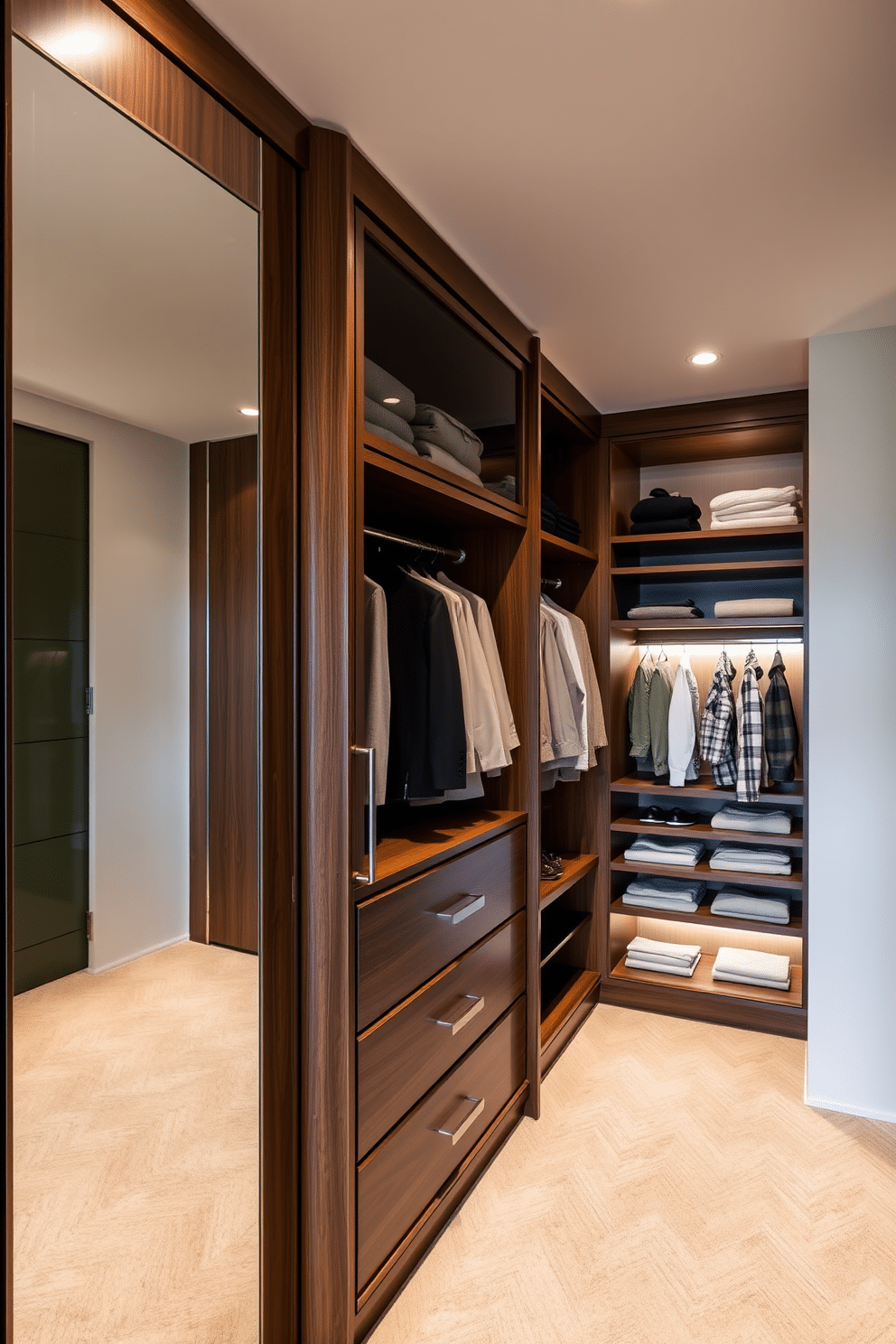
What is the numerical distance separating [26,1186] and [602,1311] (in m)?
1.37

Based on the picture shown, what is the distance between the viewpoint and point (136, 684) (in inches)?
53.9

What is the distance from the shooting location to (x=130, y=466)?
1350 millimetres

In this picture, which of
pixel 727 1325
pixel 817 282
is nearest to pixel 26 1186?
pixel 727 1325

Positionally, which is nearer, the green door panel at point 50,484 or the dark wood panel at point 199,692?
the green door panel at point 50,484

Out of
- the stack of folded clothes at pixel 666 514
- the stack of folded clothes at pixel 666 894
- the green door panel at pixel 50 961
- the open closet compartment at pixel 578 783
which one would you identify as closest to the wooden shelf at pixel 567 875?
the open closet compartment at pixel 578 783

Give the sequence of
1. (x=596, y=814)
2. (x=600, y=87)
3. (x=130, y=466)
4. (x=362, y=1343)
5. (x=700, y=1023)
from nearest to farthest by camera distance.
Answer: (x=130, y=466) < (x=600, y=87) < (x=362, y=1343) < (x=700, y=1023) < (x=596, y=814)

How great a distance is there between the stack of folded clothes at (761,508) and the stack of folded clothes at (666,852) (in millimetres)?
1348

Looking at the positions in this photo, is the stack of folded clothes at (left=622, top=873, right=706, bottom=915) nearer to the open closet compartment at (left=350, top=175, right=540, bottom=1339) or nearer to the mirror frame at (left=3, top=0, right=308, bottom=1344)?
the open closet compartment at (left=350, top=175, right=540, bottom=1339)

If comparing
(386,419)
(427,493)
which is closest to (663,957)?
(427,493)

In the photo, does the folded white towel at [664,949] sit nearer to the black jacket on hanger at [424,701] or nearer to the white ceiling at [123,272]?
the black jacket on hanger at [424,701]

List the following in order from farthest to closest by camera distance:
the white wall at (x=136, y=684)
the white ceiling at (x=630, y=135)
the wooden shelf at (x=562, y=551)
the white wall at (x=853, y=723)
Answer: the wooden shelf at (x=562, y=551), the white wall at (x=853, y=723), the white ceiling at (x=630, y=135), the white wall at (x=136, y=684)

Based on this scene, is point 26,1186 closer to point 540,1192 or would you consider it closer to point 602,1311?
point 602,1311

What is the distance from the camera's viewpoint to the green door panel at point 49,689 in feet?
3.68

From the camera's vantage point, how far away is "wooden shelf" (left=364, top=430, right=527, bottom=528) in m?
1.85
